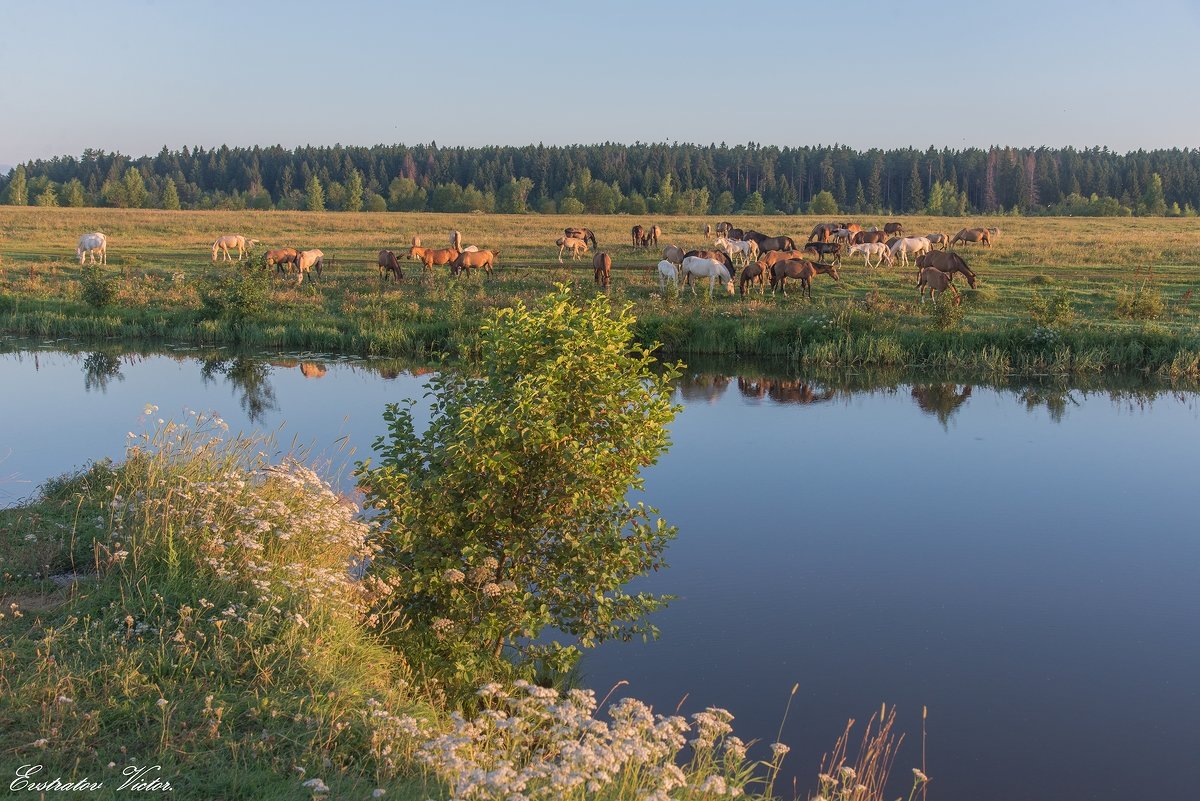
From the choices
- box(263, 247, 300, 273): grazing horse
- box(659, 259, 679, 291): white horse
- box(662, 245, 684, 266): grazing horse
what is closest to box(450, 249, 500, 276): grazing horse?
box(263, 247, 300, 273): grazing horse

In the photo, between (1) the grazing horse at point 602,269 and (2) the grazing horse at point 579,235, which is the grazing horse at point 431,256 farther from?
(2) the grazing horse at point 579,235

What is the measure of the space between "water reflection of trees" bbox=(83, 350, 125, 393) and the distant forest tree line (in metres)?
57.5

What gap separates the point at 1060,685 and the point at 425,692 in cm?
522

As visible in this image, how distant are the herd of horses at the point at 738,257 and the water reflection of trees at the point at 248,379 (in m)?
6.36

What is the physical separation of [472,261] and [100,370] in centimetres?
1175

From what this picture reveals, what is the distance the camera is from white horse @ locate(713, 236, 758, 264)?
112 ft

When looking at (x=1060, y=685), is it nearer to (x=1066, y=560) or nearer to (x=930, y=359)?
(x=1066, y=560)

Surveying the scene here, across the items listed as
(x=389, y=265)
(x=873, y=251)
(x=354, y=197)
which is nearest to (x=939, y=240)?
(x=873, y=251)

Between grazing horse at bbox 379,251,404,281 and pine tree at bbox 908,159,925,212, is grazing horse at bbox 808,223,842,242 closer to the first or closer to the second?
grazing horse at bbox 379,251,404,281

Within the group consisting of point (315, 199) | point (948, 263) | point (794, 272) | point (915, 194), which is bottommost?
point (794, 272)

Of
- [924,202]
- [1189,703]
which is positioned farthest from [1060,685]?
[924,202]

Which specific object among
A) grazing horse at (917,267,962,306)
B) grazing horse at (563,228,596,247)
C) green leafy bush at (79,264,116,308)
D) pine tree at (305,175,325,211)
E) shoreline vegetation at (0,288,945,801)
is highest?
pine tree at (305,175,325,211)

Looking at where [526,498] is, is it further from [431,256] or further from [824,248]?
[824,248]

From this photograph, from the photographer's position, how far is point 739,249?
115 feet
